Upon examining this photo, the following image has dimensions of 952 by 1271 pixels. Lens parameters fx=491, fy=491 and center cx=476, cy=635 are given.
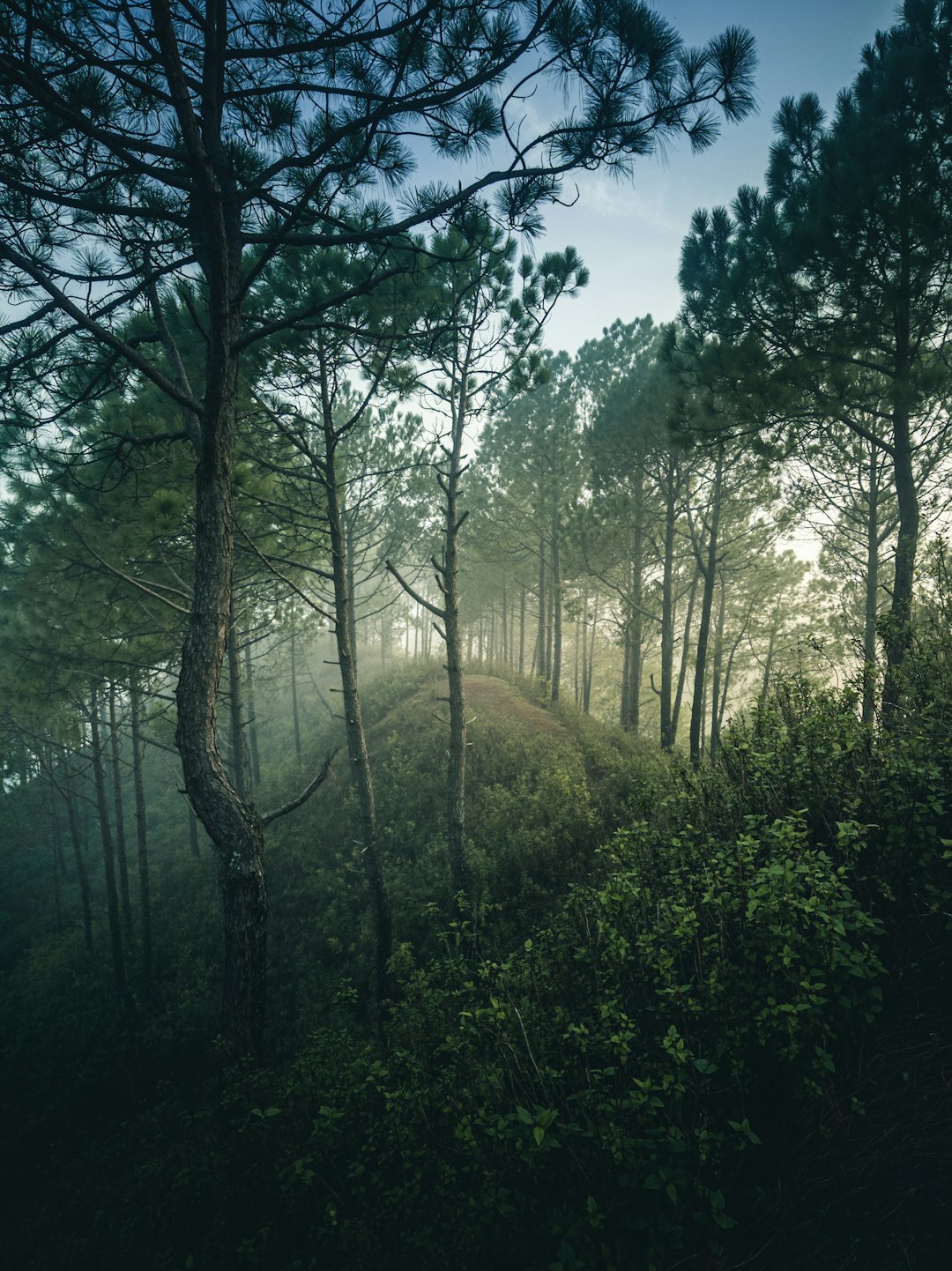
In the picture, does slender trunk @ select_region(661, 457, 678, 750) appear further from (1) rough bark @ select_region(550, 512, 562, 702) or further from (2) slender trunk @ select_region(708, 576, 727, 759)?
(2) slender trunk @ select_region(708, 576, 727, 759)

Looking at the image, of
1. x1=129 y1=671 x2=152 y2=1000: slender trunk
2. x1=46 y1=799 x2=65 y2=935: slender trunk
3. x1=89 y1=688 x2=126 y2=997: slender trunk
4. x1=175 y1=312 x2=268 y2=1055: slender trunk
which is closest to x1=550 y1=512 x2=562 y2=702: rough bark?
x1=129 y1=671 x2=152 y2=1000: slender trunk

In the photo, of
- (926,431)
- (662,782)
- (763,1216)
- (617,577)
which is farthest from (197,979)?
(926,431)

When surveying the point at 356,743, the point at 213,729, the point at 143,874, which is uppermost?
the point at 213,729

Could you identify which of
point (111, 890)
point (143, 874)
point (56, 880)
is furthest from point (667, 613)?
point (56, 880)

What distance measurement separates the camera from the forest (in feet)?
8.63

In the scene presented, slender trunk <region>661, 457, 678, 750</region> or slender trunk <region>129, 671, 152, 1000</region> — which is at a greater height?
slender trunk <region>661, 457, 678, 750</region>

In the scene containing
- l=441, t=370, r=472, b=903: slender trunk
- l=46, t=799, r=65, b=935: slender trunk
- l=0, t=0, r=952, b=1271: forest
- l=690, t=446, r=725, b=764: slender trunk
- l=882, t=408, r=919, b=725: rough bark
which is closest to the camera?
l=0, t=0, r=952, b=1271: forest

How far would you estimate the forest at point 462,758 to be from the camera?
8.63 feet

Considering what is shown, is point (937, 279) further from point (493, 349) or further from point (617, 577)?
point (617, 577)

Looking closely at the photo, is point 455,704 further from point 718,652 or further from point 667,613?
point 718,652

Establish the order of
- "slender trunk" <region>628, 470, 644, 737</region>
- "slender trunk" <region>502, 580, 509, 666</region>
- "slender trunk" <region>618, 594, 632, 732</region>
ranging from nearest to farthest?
1. "slender trunk" <region>628, 470, 644, 737</region>
2. "slender trunk" <region>618, 594, 632, 732</region>
3. "slender trunk" <region>502, 580, 509, 666</region>

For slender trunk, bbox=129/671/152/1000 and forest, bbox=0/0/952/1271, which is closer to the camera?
forest, bbox=0/0/952/1271

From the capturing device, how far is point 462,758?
8.18 metres

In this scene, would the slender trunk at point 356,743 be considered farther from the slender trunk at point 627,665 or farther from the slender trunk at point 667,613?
the slender trunk at point 627,665
